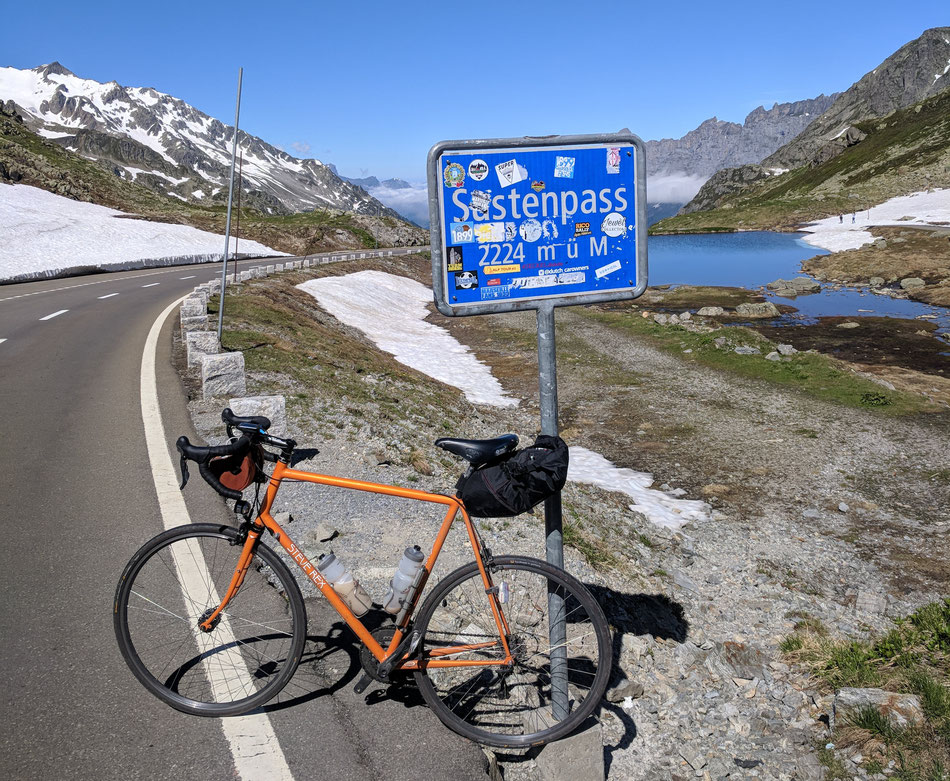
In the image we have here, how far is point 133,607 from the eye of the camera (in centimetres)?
423

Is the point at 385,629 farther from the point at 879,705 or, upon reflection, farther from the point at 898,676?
the point at 898,676

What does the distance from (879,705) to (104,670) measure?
5.84 m

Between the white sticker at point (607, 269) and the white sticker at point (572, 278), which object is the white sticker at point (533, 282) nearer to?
the white sticker at point (572, 278)

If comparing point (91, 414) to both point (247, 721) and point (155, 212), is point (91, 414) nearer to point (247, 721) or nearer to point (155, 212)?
point (247, 721)

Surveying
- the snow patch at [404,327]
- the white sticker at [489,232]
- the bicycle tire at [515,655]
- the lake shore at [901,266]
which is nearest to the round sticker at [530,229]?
the white sticker at [489,232]

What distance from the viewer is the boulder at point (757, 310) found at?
4217cm

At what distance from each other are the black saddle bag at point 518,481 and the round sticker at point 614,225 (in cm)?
129

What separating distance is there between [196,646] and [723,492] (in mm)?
12713

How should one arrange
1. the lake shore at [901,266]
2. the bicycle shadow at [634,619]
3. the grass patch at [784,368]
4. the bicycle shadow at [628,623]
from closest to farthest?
the bicycle shadow at [628,623], the bicycle shadow at [634,619], the grass patch at [784,368], the lake shore at [901,266]

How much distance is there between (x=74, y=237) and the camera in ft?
152

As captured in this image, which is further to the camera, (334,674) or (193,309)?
(193,309)

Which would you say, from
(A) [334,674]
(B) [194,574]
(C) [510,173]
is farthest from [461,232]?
(B) [194,574]

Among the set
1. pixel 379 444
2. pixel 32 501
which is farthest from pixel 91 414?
pixel 379 444

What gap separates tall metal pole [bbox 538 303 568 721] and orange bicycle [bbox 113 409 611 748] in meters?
0.01
